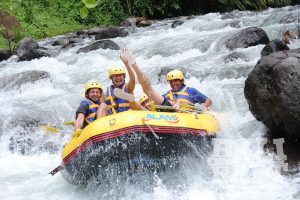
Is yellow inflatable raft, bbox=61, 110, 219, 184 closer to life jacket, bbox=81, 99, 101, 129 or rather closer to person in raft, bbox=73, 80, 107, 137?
person in raft, bbox=73, 80, 107, 137

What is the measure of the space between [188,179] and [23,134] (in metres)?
3.57

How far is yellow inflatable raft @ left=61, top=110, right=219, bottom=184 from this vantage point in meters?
4.71

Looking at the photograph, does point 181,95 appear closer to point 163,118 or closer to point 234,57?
point 163,118

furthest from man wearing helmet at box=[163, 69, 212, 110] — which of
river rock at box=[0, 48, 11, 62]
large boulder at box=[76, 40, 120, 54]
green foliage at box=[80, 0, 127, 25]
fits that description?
green foliage at box=[80, 0, 127, 25]

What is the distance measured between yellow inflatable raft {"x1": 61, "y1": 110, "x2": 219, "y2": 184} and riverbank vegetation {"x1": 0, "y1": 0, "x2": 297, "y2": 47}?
13760 mm

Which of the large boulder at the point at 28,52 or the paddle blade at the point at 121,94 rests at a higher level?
the large boulder at the point at 28,52

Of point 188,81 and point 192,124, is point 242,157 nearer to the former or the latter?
point 192,124

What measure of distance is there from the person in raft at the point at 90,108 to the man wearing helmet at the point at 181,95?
100 cm

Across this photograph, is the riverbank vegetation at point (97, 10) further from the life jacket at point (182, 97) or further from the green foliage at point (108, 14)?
the life jacket at point (182, 97)

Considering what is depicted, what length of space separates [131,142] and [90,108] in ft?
4.14

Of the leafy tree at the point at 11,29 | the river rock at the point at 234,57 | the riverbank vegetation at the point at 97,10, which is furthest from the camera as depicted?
the riverbank vegetation at the point at 97,10

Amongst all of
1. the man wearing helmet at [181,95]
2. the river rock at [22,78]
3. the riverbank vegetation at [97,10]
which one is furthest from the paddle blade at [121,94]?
the riverbank vegetation at [97,10]

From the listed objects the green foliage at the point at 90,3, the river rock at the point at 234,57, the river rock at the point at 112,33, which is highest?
the river rock at the point at 112,33

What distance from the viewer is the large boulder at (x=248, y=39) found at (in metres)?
10.6
